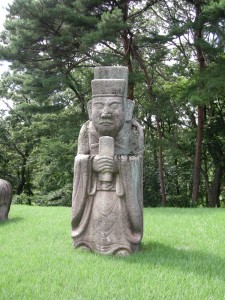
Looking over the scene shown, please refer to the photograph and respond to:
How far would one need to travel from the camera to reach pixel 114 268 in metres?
4.89

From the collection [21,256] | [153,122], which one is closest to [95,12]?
[153,122]

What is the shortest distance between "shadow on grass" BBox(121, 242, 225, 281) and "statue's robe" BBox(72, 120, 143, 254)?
31 centimetres

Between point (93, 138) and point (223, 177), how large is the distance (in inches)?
627

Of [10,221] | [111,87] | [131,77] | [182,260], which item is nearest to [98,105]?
[111,87]

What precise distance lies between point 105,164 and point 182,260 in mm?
1754

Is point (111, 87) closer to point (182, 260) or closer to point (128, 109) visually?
point (128, 109)

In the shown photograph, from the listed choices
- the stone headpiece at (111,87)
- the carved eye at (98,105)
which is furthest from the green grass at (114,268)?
the stone headpiece at (111,87)

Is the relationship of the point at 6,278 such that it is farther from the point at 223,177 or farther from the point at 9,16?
the point at 223,177

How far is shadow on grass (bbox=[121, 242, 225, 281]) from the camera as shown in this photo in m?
4.88

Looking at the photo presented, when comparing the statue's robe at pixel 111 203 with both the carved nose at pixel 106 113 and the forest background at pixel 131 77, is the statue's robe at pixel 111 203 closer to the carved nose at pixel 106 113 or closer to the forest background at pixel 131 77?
the carved nose at pixel 106 113

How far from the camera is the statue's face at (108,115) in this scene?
5.80m

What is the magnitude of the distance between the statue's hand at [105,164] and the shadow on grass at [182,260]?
1.30 metres

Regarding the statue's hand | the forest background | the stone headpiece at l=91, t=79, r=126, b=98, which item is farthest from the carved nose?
the forest background

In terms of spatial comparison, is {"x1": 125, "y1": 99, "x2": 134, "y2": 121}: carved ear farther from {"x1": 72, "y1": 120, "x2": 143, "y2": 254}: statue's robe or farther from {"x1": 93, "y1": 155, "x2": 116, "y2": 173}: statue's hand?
{"x1": 93, "y1": 155, "x2": 116, "y2": 173}: statue's hand
